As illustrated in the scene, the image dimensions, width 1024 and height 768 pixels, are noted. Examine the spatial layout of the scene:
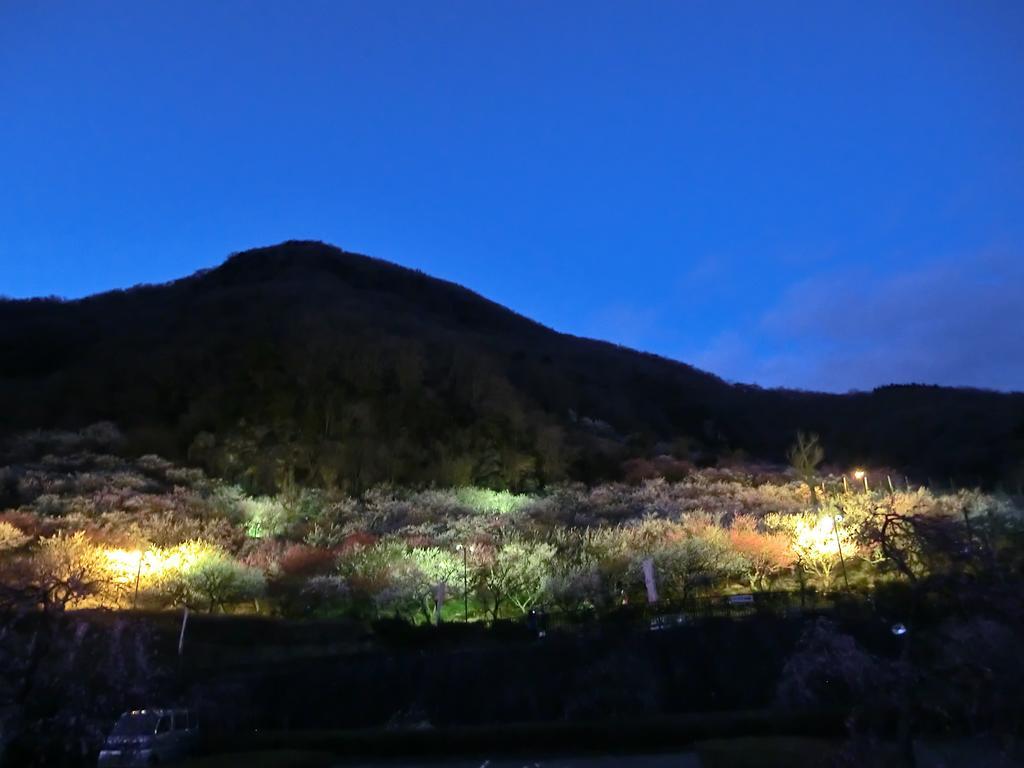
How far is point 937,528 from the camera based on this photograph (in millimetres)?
8477

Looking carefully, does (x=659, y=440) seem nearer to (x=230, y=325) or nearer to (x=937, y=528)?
(x=230, y=325)

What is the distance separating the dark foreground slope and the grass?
37690 mm

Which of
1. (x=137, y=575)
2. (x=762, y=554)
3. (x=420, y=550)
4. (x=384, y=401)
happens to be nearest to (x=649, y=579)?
(x=762, y=554)

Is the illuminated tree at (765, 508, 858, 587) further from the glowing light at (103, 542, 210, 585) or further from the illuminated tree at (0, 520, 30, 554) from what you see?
the illuminated tree at (0, 520, 30, 554)

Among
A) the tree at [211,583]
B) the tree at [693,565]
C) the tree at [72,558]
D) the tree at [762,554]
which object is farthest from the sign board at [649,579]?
the tree at [72,558]

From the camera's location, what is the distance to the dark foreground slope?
58938 millimetres

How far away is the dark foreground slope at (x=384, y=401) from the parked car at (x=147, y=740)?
36.5m

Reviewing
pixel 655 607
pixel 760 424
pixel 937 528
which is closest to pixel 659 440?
pixel 760 424

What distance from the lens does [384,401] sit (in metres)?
64.1

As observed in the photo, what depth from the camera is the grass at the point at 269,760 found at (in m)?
14.2

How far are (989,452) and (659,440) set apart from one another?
98.2 ft

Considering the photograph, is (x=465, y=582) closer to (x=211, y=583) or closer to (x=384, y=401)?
(x=211, y=583)

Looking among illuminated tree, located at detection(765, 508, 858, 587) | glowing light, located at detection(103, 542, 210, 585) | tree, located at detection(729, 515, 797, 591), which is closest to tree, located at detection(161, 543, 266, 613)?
glowing light, located at detection(103, 542, 210, 585)

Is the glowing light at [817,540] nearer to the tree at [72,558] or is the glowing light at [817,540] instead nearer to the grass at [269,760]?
the grass at [269,760]
